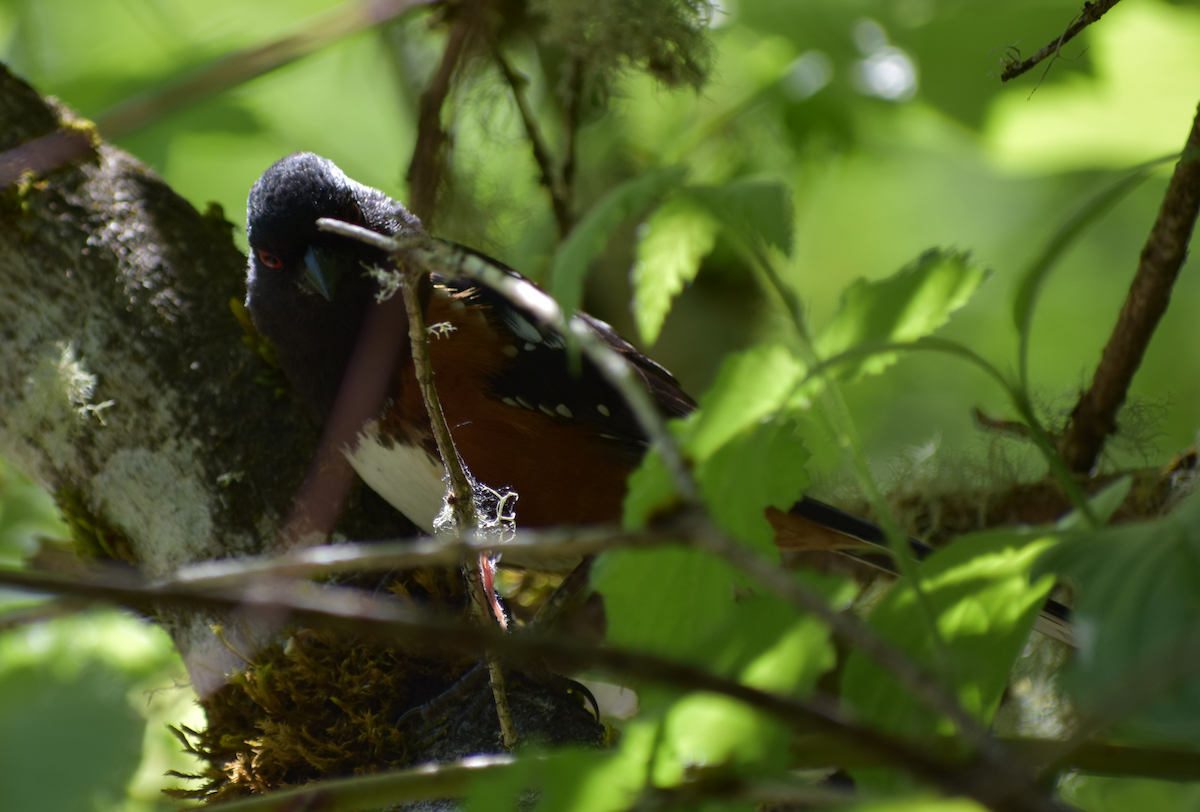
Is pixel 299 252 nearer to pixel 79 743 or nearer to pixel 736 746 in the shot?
pixel 79 743

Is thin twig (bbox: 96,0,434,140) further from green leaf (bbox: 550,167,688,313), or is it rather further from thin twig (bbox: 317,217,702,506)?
green leaf (bbox: 550,167,688,313)

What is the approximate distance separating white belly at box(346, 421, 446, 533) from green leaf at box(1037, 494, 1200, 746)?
1.15m

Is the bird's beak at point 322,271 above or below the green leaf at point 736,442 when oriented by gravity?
above

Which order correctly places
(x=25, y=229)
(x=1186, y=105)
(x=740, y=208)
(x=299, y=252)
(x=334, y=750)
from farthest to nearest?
1. (x=1186, y=105)
2. (x=299, y=252)
3. (x=25, y=229)
4. (x=334, y=750)
5. (x=740, y=208)

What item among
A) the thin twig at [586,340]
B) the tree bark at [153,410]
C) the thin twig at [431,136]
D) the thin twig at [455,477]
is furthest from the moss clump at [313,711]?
the thin twig at [431,136]

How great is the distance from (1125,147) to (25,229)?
2643mm

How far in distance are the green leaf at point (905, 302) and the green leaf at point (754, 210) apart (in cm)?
10

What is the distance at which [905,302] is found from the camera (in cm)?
80

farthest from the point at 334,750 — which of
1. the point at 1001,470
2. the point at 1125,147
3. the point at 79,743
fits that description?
the point at 1125,147

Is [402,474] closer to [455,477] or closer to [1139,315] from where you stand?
[455,477]

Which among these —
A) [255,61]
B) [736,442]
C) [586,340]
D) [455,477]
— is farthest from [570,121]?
[586,340]

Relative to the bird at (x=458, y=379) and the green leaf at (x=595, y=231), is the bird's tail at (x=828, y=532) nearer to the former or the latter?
the bird at (x=458, y=379)

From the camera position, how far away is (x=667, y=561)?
31.0 inches

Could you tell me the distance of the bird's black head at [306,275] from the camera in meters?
1.71
